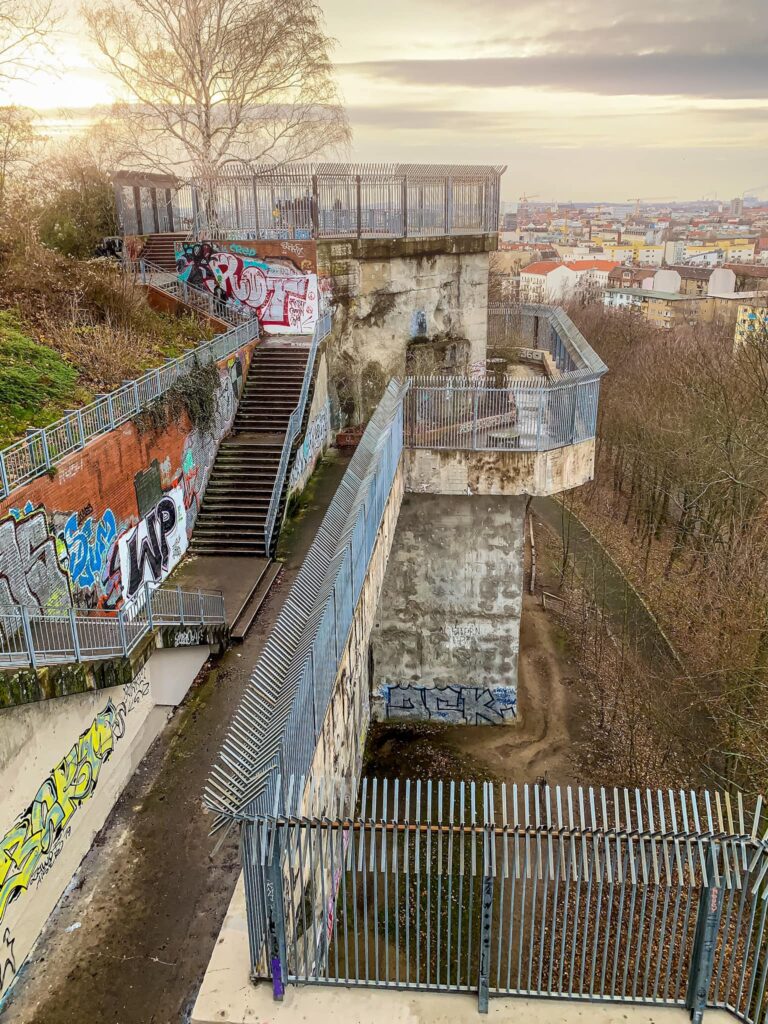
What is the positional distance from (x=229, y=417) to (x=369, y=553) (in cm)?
843

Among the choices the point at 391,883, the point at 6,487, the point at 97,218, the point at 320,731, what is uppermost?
the point at 97,218

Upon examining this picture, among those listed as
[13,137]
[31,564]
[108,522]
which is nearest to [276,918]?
[31,564]

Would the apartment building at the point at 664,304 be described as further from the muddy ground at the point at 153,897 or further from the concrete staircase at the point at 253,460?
the muddy ground at the point at 153,897

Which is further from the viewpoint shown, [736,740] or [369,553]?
[736,740]

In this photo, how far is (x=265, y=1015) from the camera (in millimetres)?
5578

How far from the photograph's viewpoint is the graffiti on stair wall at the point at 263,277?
20.3m

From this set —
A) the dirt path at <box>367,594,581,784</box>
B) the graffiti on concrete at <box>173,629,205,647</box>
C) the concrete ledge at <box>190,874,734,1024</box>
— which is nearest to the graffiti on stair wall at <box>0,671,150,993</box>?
the graffiti on concrete at <box>173,629,205,647</box>

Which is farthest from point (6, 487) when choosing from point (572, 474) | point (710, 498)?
point (710, 498)

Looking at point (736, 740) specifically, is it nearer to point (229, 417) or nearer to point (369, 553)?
point (369, 553)

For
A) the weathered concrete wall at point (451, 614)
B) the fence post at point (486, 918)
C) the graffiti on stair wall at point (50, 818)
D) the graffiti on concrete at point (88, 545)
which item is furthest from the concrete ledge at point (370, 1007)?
the weathered concrete wall at point (451, 614)

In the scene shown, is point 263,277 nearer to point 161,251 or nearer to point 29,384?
point 161,251

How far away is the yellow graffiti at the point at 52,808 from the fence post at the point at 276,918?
3.20 meters

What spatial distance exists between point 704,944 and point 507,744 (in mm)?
12791

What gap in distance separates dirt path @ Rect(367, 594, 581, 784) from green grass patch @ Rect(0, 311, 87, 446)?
9.75 metres
